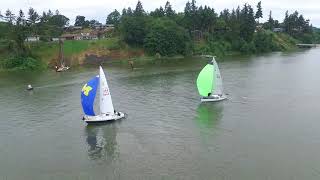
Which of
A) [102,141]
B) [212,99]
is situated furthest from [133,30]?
[102,141]

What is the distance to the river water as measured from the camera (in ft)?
144

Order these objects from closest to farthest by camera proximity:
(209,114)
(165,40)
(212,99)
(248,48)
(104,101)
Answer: (104,101)
(209,114)
(212,99)
(165,40)
(248,48)

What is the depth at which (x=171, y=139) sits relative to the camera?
5344 centimetres

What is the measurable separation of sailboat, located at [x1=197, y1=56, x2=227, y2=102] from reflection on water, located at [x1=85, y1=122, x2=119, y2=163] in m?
19.8

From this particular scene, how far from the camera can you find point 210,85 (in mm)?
76125

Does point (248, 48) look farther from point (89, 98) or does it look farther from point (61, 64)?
point (89, 98)

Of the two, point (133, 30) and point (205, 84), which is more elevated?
point (133, 30)

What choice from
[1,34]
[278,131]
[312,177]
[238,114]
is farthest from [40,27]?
[312,177]

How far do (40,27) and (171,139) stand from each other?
342ft

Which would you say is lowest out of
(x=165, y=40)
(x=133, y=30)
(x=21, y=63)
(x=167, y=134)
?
(x=167, y=134)

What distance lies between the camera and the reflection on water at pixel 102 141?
48625mm

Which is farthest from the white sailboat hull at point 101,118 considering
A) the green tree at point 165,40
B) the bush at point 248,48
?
the bush at point 248,48

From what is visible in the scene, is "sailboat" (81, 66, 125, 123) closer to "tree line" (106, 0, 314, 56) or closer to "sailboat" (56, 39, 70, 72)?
"sailboat" (56, 39, 70, 72)

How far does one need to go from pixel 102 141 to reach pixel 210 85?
90.5ft
